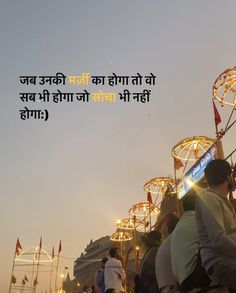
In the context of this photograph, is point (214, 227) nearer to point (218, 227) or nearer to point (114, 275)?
point (218, 227)

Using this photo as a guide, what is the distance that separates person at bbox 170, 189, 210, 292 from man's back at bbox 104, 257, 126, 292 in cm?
395

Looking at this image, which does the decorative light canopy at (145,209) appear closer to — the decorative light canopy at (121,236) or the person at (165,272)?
the decorative light canopy at (121,236)

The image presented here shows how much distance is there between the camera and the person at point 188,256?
2.87 metres

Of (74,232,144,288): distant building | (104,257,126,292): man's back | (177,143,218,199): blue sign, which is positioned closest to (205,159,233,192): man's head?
(104,257,126,292): man's back

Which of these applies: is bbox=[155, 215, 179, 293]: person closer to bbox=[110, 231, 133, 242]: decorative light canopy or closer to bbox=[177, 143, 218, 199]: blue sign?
bbox=[177, 143, 218, 199]: blue sign

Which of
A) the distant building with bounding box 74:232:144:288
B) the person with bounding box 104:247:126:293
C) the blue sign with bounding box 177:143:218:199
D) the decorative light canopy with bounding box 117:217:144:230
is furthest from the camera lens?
the distant building with bounding box 74:232:144:288

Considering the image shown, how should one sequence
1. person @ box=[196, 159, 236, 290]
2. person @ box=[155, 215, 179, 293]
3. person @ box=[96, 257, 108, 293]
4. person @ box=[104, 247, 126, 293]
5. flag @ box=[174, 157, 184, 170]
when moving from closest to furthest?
person @ box=[196, 159, 236, 290] < person @ box=[155, 215, 179, 293] < person @ box=[104, 247, 126, 293] < person @ box=[96, 257, 108, 293] < flag @ box=[174, 157, 184, 170]

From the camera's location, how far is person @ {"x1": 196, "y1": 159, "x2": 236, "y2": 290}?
7.99 feet

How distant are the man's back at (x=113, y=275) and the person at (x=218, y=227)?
454 centimetres

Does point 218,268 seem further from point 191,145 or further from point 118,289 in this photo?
point 191,145

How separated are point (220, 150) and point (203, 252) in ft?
35.4

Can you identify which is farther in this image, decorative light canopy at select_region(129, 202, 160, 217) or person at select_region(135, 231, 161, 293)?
decorative light canopy at select_region(129, 202, 160, 217)

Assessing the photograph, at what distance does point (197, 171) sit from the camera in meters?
15.9

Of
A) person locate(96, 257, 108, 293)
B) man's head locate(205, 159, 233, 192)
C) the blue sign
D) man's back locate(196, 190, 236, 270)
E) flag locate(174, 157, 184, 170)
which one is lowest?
person locate(96, 257, 108, 293)
